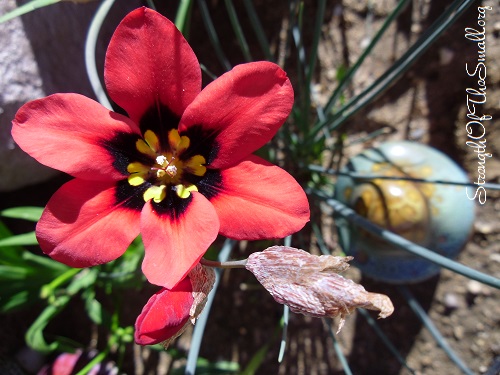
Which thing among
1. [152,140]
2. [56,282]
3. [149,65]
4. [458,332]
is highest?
[149,65]

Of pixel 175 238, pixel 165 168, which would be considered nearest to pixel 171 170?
pixel 165 168

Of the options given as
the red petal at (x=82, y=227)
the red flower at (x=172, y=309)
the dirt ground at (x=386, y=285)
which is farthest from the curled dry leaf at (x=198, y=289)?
the dirt ground at (x=386, y=285)

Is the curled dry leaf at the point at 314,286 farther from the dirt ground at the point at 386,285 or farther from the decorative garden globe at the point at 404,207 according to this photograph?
the dirt ground at the point at 386,285

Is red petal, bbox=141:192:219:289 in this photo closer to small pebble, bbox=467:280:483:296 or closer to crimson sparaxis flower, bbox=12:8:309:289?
crimson sparaxis flower, bbox=12:8:309:289

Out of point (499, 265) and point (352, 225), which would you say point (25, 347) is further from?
point (499, 265)

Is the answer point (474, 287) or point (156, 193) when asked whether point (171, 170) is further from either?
point (474, 287)

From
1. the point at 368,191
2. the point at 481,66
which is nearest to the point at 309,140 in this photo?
the point at 368,191
